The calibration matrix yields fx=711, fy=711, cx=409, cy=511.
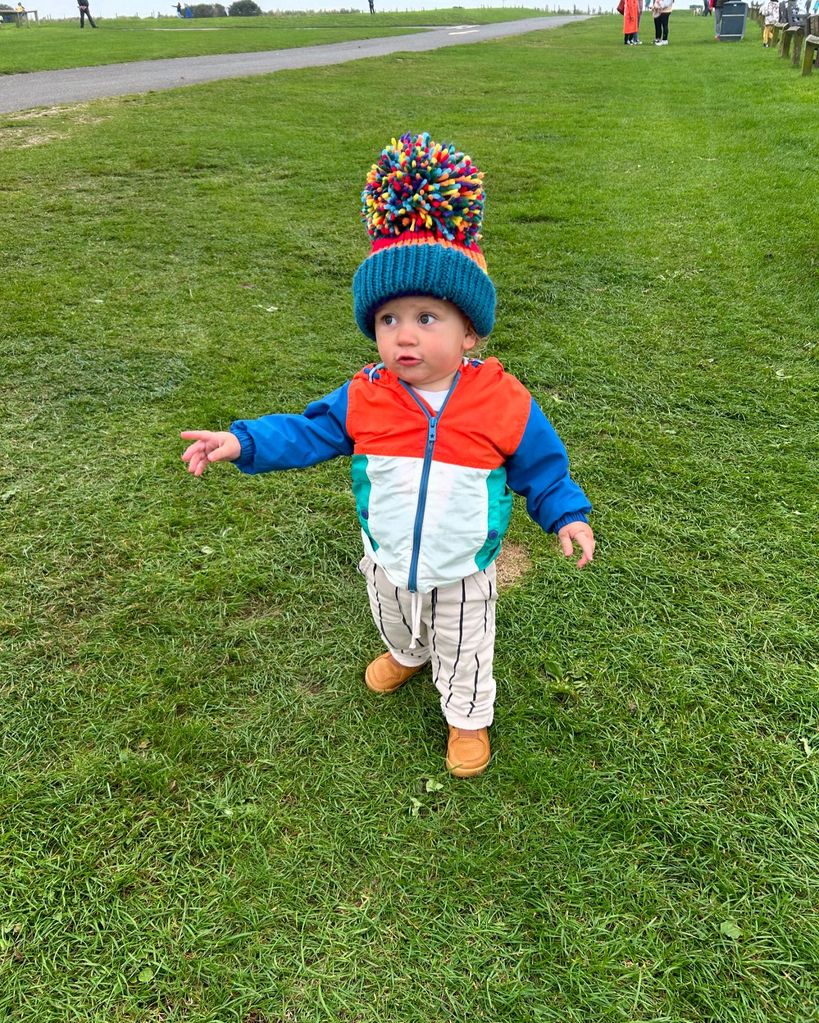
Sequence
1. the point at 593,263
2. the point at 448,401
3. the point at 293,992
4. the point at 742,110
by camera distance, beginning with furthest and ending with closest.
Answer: the point at 742,110
the point at 593,263
the point at 448,401
the point at 293,992

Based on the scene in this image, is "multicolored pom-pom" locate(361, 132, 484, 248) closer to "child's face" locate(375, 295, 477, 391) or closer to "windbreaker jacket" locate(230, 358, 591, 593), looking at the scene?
"child's face" locate(375, 295, 477, 391)

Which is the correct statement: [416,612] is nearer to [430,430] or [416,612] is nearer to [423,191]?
[430,430]

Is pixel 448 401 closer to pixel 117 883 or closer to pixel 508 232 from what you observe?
pixel 117 883

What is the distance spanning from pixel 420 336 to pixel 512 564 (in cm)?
149

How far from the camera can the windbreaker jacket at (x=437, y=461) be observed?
188 cm

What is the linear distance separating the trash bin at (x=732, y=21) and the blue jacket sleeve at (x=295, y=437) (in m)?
26.4

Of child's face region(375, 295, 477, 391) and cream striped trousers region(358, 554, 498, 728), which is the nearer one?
child's face region(375, 295, 477, 391)

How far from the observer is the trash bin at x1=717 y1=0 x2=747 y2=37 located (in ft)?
71.3

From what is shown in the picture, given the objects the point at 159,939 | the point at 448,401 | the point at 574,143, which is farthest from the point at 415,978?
the point at 574,143

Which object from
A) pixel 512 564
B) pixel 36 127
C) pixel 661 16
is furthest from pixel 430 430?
pixel 661 16

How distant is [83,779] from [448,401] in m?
1.60

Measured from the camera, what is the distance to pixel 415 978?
69.1 inches

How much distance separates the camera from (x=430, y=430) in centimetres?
186

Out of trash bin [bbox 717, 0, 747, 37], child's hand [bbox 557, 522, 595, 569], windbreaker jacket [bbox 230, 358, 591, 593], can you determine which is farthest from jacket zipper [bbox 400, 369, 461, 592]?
trash bin [bbox 717, 0, 747, 37]
